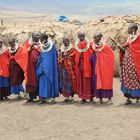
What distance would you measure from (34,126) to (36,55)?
2586 millimetres

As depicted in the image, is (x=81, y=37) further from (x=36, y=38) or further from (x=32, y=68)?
(x=32, y=68)

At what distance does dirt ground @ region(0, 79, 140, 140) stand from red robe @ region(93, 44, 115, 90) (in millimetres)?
466

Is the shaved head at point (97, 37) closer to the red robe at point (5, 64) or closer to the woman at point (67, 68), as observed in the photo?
the woman at point (67, 68)

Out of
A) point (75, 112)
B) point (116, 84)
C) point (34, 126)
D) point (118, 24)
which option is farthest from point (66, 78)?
point (118, 24)

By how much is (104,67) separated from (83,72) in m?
0.48

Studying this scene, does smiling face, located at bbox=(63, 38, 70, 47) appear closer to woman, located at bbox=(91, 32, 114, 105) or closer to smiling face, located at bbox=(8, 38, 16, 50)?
woman, located at bbox=(91, 32, 114, 105)

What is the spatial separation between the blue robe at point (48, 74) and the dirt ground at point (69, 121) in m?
0.29

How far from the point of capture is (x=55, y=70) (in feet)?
39.1

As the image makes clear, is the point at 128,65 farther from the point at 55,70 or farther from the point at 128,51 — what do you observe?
the point at 55,70

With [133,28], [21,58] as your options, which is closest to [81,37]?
[133,28]

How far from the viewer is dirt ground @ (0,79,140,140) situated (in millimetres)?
8999

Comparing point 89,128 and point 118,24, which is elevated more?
point 118,24

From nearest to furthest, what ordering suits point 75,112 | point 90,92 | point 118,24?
point 75,112, point 90,92, point 118,24

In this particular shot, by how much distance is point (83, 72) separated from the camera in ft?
38.1
